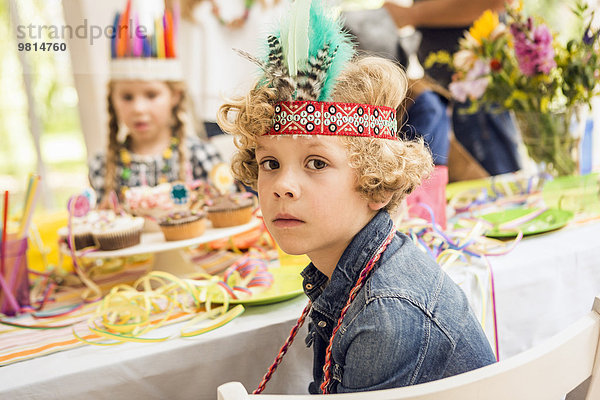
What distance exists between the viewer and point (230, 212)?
1410 mm

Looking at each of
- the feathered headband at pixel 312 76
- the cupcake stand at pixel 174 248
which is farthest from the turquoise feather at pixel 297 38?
the cupcake stand at pixel 174 248

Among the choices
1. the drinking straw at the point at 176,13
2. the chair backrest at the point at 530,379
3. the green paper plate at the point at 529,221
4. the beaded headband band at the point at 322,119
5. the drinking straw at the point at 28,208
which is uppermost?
the drinking straw at the point at 176,13

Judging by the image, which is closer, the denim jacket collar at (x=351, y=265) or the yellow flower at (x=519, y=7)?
the denim jacket collar at (x=351, y=265)

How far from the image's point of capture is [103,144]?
3.89m

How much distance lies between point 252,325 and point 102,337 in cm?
30

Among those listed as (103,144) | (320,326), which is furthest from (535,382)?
(103,144)

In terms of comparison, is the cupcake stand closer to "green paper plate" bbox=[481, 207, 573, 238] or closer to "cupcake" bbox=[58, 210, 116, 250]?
"cupcake" bbox=[58, 210, 116, 250]

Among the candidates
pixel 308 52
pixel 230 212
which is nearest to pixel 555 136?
pixel 230 212

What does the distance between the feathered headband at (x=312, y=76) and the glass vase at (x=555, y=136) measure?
1080 millimetres

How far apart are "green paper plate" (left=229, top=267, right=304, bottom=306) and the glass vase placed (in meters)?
0.98

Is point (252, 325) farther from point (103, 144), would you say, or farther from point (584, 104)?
point (103, 144)

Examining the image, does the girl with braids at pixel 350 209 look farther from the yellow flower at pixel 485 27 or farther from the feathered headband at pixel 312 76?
the yellow flower at pixel 485 27

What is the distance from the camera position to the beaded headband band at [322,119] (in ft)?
2.56

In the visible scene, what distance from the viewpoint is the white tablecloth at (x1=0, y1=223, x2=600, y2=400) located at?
34.3 inches
